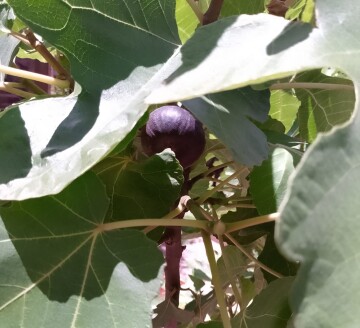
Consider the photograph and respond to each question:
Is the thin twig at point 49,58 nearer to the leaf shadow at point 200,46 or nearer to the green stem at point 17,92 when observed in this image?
the green stem at point 17,92

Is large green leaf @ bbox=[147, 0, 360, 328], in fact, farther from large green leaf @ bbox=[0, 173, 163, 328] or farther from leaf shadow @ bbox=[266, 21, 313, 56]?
large green leaf @ bbox=[0, 173, 163, 328]

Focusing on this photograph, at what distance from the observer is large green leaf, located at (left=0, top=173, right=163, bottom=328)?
0.41 metres

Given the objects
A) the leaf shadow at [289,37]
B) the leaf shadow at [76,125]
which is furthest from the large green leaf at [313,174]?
the leaf shadow at [76,125]

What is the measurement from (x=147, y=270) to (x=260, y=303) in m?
0.12

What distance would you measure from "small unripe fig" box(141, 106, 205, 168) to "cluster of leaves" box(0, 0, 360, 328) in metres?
0.02

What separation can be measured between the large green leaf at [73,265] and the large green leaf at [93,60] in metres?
0.04

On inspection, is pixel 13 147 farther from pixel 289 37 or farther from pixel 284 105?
pixel 284 105

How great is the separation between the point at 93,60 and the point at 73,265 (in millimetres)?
147

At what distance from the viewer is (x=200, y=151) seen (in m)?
0.53

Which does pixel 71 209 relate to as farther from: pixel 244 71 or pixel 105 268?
pixel 244 71

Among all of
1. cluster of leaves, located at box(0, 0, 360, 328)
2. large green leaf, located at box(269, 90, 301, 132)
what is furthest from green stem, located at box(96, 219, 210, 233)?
large green leaf, located at box(269, 90, 301, 132)

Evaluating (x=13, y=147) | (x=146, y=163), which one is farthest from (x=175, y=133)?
(x=13, y=147)

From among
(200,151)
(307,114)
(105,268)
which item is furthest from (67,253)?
(307,114)

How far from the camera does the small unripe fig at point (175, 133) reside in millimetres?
512
